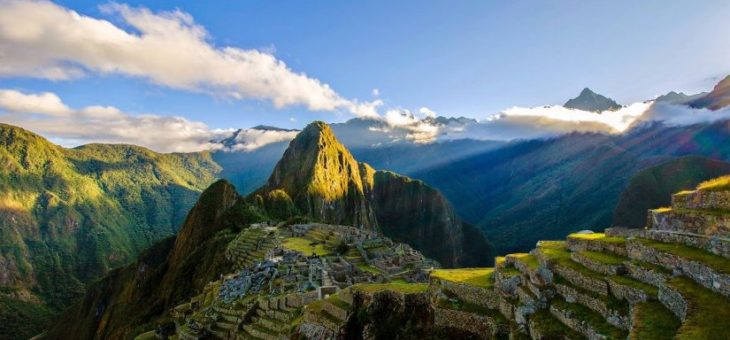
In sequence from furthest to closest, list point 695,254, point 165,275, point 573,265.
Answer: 1. point 165,275
2. point 573,265
3. point 695,254

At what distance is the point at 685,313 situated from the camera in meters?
12.7

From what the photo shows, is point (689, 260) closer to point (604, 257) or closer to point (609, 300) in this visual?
point (609, 300)

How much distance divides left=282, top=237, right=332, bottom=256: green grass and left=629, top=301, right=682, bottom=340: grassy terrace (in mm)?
61927

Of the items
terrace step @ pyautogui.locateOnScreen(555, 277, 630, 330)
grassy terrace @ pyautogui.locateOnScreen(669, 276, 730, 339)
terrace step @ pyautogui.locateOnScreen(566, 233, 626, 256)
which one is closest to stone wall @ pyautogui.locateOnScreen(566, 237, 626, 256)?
terrace step @ pyautogui.locateOnScreen(566, 233, 626, 256)

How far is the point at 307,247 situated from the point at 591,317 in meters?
68.6

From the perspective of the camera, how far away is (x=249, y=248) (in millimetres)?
88438

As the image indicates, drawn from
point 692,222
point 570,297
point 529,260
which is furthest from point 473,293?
point 692,222

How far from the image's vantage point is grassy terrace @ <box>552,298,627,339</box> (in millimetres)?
14520

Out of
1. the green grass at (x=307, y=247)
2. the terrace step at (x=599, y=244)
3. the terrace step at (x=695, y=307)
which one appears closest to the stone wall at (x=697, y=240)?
the terrace step at (x=599, y=244)

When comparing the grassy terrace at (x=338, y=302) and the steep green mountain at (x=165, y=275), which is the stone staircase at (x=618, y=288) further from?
the steep green mountain at (x=165, y=275)

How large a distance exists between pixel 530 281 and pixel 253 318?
2451 centimetres

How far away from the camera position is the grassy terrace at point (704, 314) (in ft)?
36.9

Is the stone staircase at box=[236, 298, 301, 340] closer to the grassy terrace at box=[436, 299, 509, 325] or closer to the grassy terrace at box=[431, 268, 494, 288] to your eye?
the grassy terrace at box=[431, 268, 494, 288]

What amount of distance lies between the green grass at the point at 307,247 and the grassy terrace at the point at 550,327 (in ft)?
188
